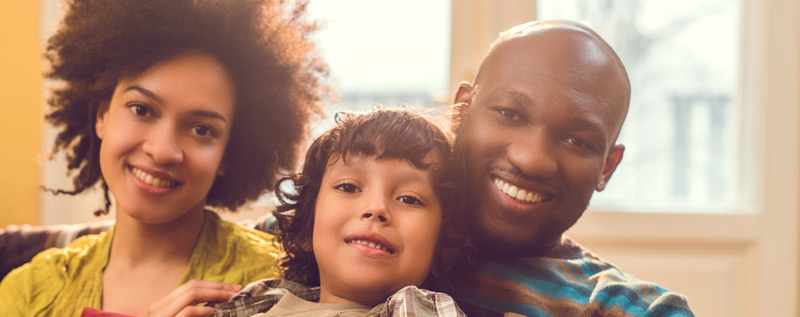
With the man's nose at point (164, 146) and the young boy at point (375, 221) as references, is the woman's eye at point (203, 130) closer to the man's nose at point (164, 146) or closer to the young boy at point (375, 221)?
the man's nose at point (164, 146)

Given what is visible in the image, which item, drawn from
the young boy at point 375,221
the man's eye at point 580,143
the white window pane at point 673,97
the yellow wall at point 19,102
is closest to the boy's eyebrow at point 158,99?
the young boy at point 375,221

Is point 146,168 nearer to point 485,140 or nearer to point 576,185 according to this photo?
point 485,140

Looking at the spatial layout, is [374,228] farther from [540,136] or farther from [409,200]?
[540,136]

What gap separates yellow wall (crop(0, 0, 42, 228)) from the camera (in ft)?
8.27

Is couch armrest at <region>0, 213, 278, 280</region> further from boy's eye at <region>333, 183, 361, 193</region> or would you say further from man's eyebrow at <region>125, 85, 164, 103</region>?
boy's eye at <region>333, 183, 361, 193</region>

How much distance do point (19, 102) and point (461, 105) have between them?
1915 mm

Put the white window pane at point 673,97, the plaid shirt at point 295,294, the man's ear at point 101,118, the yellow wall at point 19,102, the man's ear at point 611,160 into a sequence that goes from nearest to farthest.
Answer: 1. the plaid shirt at point 295,294
2. the man's ear at point 611,160
3. the man's ear at point 101,118
4. the yellow wall at point 19,102
5. the white window pane at point 673,97

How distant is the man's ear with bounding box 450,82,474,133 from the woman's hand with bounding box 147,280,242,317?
17.6 inches

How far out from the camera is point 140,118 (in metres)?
1.28

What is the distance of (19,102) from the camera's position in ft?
8.28

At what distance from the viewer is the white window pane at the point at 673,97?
110 inches

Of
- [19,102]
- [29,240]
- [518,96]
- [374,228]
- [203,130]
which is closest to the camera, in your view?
[374,228]

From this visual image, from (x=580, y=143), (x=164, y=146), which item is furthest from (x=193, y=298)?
(x=580, y=143)

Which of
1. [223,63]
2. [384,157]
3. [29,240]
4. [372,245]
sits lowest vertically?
[29,240]
